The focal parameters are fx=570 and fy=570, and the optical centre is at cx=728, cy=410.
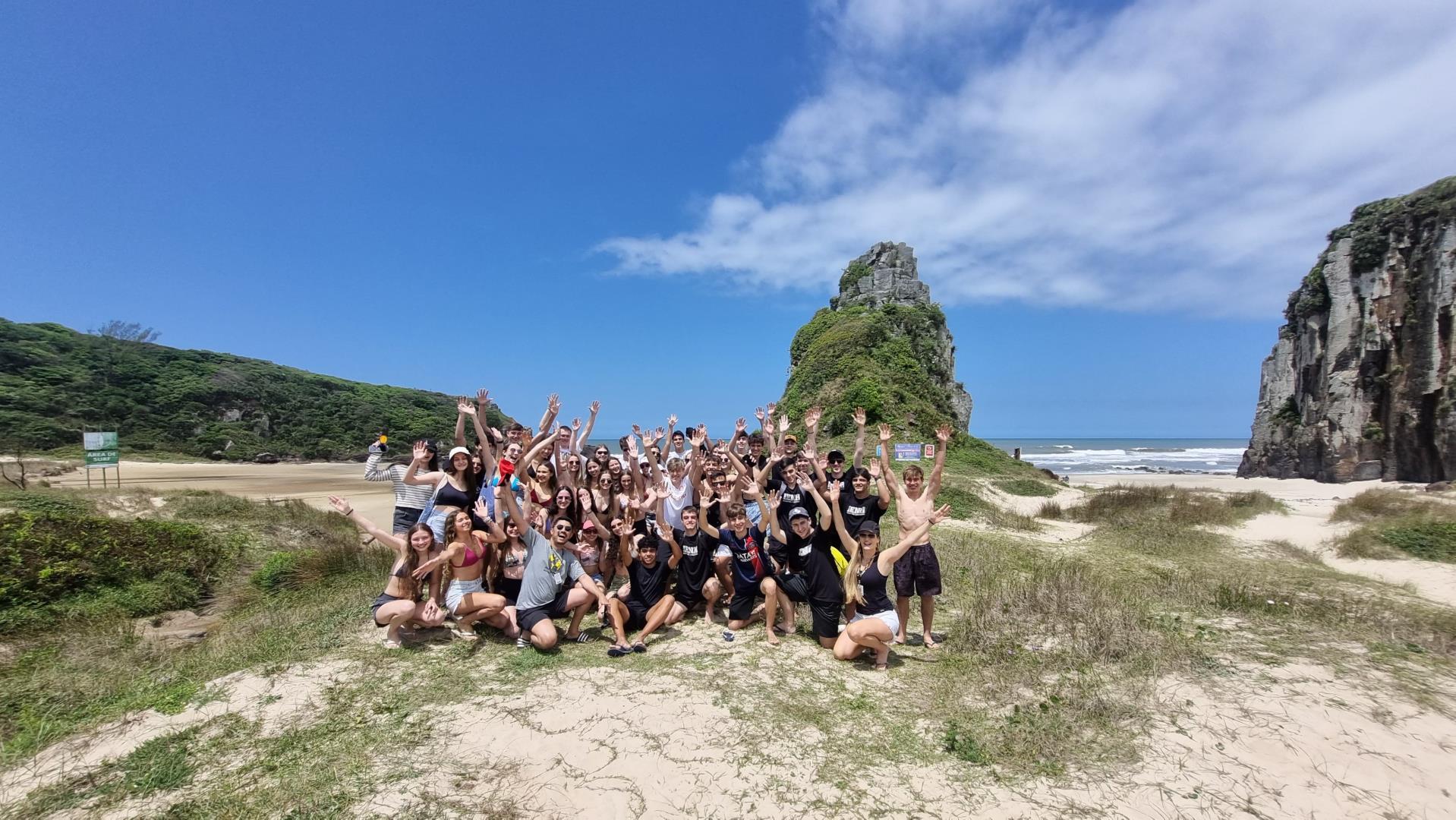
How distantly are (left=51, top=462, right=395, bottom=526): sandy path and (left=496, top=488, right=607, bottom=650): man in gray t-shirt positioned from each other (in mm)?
11314

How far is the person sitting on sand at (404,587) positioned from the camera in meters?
5.98

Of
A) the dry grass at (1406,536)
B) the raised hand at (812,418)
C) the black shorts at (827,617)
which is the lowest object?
the dry grass at (1406,536)

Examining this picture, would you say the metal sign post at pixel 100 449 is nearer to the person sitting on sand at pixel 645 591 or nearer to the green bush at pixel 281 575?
the green bush at pixel 281 575

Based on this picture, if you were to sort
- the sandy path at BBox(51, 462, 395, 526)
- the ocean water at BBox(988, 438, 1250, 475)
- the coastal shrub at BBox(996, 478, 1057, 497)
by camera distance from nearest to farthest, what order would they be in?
the sandy path at BBox(51, 462, 395, 526) < the coastal shrub at BBox(996, 478, 1057, 497) < the ocean water at BBox(988, 438, 1250, 475)

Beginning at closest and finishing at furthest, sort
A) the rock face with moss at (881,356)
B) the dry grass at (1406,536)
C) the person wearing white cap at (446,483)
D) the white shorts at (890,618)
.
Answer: the white shorts at (890,618) → the person wearing white cap at (446,483) → the dry grass at (1406,536) → the rock face with moss at (881,356)

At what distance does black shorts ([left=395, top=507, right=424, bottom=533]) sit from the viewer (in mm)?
7039

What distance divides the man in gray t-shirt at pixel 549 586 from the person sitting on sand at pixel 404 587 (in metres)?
0.87

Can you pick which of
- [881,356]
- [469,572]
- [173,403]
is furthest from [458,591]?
[173,403]

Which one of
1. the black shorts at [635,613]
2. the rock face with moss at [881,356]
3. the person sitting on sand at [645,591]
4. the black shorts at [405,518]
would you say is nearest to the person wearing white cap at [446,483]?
the black shorts at [405,518]

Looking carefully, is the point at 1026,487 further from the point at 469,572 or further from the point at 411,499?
the point at 411,499

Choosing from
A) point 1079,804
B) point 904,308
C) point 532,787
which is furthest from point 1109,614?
point 904,308

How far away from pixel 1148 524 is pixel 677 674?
43.1 ft

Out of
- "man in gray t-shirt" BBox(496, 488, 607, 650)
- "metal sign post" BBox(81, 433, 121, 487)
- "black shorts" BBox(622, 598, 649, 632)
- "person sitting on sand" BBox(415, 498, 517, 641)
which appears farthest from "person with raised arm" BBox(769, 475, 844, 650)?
"metal sign post" BBox(81, 433, 121, 487)

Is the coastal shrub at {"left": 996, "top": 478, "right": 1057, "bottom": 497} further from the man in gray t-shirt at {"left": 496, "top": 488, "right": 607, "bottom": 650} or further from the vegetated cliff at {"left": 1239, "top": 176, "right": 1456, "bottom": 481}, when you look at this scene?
the man in gray t-shirt at {"left": 496, "top": 488, "right": 607, "bottom": 650}
